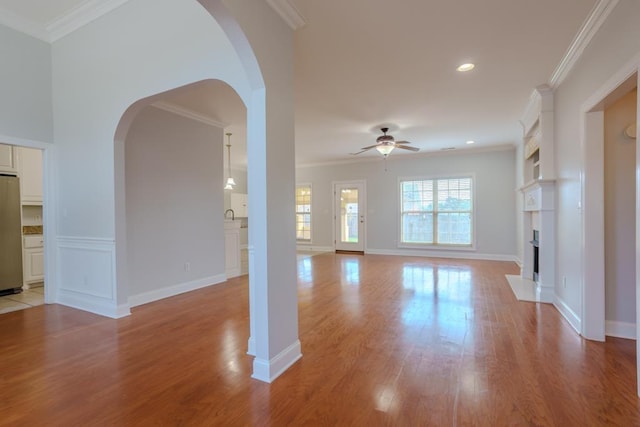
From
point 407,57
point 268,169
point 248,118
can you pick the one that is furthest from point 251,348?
point 407,57

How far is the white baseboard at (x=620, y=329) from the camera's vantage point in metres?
2.60

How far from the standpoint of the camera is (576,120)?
2924 millimetres

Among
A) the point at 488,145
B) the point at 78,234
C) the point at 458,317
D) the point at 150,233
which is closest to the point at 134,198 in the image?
the point at 150,233

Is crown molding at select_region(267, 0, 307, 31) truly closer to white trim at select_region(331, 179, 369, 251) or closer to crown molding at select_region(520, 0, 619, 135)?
crown molding at select_region(520, 0, 619, 135)

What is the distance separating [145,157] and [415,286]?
168 inches

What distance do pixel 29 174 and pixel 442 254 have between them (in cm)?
843

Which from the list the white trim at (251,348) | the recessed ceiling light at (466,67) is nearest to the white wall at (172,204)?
the white trim at (251,348)

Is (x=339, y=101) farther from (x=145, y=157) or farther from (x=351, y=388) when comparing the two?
(x=351, y=388)

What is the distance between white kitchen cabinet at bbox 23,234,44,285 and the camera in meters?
4.59

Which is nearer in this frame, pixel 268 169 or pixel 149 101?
pixel 268 169

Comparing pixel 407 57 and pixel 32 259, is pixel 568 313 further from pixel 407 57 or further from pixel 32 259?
pixel 32 259

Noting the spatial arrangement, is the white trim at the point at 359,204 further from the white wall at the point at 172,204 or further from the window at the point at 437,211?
the white wall at the point at 172,204

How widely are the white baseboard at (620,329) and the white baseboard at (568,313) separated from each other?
19 centimetres

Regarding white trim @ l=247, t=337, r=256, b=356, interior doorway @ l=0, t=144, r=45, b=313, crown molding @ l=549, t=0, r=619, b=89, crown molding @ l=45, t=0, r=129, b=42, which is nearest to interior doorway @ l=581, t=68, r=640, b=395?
crown molding @ l=549, t=0, r=619, b=89
